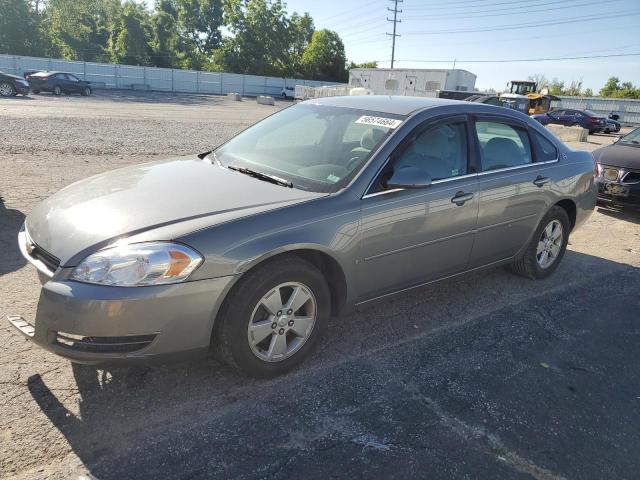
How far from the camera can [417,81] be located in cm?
4719

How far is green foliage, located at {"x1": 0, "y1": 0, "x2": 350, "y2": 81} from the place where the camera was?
61625 millimetres

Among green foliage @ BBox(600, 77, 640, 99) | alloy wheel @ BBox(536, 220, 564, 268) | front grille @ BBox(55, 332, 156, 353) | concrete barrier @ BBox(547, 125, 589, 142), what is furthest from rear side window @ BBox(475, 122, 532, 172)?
green foliage @ BBox(600, 77, 640, 99)

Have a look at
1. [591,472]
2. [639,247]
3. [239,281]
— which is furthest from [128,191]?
[639,247]

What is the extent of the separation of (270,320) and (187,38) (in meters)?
77.2

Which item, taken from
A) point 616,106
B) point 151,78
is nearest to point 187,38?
point 151,78

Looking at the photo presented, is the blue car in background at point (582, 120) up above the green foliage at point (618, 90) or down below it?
below

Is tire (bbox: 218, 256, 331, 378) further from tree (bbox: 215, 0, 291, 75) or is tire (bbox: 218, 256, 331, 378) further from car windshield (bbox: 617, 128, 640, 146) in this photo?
tree (bbox: 215, 0, 291, 75)

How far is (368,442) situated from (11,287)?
10.2ft

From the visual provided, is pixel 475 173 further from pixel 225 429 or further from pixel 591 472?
pixel 225 429

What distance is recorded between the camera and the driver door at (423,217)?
3332 millimetres

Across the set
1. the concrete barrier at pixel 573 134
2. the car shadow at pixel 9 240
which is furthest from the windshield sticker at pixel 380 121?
the concrete barrier at pixel 573 134

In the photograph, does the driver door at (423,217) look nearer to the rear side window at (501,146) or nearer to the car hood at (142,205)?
the rear side window at (501,146)

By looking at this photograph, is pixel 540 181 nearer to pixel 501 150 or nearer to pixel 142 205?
pixel 501 150

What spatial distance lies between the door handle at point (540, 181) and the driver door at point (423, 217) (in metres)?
0.91
